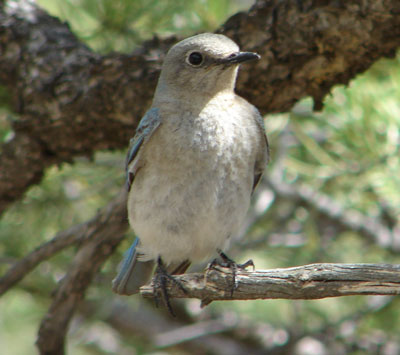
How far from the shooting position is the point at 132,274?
3.84 m

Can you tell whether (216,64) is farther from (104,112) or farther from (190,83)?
(104,112)

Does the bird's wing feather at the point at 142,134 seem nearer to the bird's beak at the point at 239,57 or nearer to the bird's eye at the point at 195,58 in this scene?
the bird's eye at the point at 195,58

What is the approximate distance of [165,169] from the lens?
11.0 ft

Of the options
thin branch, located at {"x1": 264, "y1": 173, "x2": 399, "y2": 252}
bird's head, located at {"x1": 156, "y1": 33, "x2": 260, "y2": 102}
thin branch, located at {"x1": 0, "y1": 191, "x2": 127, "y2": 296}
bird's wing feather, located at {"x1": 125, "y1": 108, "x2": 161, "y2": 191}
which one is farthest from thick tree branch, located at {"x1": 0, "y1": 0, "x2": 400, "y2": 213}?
thin branch, located at {"x1": 264, "y1": 173, "x2": 399, "y2": 252}

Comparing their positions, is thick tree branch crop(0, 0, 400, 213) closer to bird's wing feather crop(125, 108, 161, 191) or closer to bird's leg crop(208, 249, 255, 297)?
bird's wing feather crop(125, 108, 161, 191)

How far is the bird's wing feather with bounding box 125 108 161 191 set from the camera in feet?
11.0

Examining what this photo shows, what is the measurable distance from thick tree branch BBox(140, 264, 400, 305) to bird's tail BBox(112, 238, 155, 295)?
3.69ft

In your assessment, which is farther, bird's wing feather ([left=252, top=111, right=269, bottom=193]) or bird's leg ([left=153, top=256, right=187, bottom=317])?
bird's wing feather ([left=252, top=111, right=269, bottom=193])

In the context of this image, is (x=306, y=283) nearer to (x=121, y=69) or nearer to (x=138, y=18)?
(x=121, y=69)

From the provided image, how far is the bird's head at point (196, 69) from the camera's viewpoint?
3396mm

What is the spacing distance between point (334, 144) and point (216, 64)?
168 centimetres

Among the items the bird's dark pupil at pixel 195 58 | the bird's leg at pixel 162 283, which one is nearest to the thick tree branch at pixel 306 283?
the bird's leg at pixel 162 283

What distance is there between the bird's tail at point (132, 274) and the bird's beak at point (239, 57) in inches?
46.6

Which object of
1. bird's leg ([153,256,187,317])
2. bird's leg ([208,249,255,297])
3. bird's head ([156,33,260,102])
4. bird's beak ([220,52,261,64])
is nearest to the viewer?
bird's leg ([208,249,255,297])
